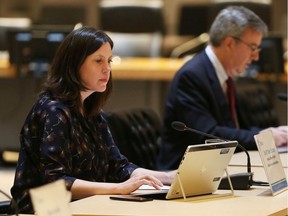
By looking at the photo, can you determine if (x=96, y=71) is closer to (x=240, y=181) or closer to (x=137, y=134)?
(x=240, y=181)

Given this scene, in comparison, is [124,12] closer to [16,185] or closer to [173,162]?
[173,162]

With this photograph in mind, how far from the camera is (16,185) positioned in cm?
333

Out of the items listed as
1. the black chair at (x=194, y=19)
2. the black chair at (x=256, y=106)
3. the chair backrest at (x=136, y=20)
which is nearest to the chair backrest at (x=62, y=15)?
the chair backrest at (x=136, y=20)

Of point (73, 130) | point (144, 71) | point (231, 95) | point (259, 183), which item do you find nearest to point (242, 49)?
point (231, 95)

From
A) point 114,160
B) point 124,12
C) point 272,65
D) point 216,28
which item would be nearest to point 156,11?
point 124,12

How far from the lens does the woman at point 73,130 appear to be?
10.6ft

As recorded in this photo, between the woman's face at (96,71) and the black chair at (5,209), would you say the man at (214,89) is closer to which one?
the woman's face at (96,71)

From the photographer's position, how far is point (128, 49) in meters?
8.71

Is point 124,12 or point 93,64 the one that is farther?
point 124,12

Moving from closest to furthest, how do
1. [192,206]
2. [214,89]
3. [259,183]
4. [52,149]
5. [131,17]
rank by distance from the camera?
[192,206] < [52,149] < [259,183] < [214,89] < [131,17]

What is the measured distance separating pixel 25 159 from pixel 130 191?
1.43ft

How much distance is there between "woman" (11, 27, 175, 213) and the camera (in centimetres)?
325

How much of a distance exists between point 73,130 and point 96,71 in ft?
0.83

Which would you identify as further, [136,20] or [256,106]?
[136,20]
